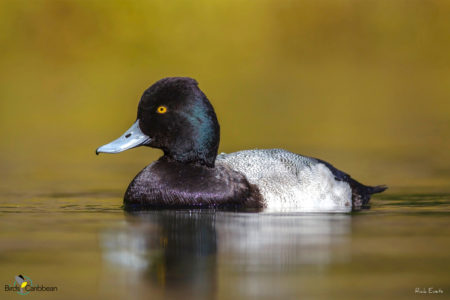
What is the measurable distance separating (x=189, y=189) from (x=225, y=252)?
2.17 m

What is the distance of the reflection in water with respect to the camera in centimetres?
596

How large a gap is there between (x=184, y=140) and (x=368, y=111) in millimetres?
12057

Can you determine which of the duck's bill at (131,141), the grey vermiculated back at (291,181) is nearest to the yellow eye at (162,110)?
the duck's bill at (131,141)

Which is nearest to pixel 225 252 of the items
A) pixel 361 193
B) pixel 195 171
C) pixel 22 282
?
pixel 22 282

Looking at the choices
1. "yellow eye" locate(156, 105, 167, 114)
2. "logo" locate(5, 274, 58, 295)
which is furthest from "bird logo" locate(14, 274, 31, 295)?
"yellow eye" locate(156, 105, 167, 114)

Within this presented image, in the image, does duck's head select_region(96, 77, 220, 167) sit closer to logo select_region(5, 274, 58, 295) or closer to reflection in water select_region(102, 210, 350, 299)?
reflection in water select_region(102, 210, 350, 299)

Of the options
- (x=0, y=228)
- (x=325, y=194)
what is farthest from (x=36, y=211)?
(x=325, y=194)

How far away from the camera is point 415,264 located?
6480 millimetres

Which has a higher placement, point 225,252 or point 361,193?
point 361,193

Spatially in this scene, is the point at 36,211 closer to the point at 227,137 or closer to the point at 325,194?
the point at 325,194

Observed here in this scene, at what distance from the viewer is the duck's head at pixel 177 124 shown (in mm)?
9188

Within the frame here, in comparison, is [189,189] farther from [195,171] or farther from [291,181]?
[291,181]

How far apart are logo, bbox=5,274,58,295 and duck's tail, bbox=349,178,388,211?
14.3ft

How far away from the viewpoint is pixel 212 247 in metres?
6.97
